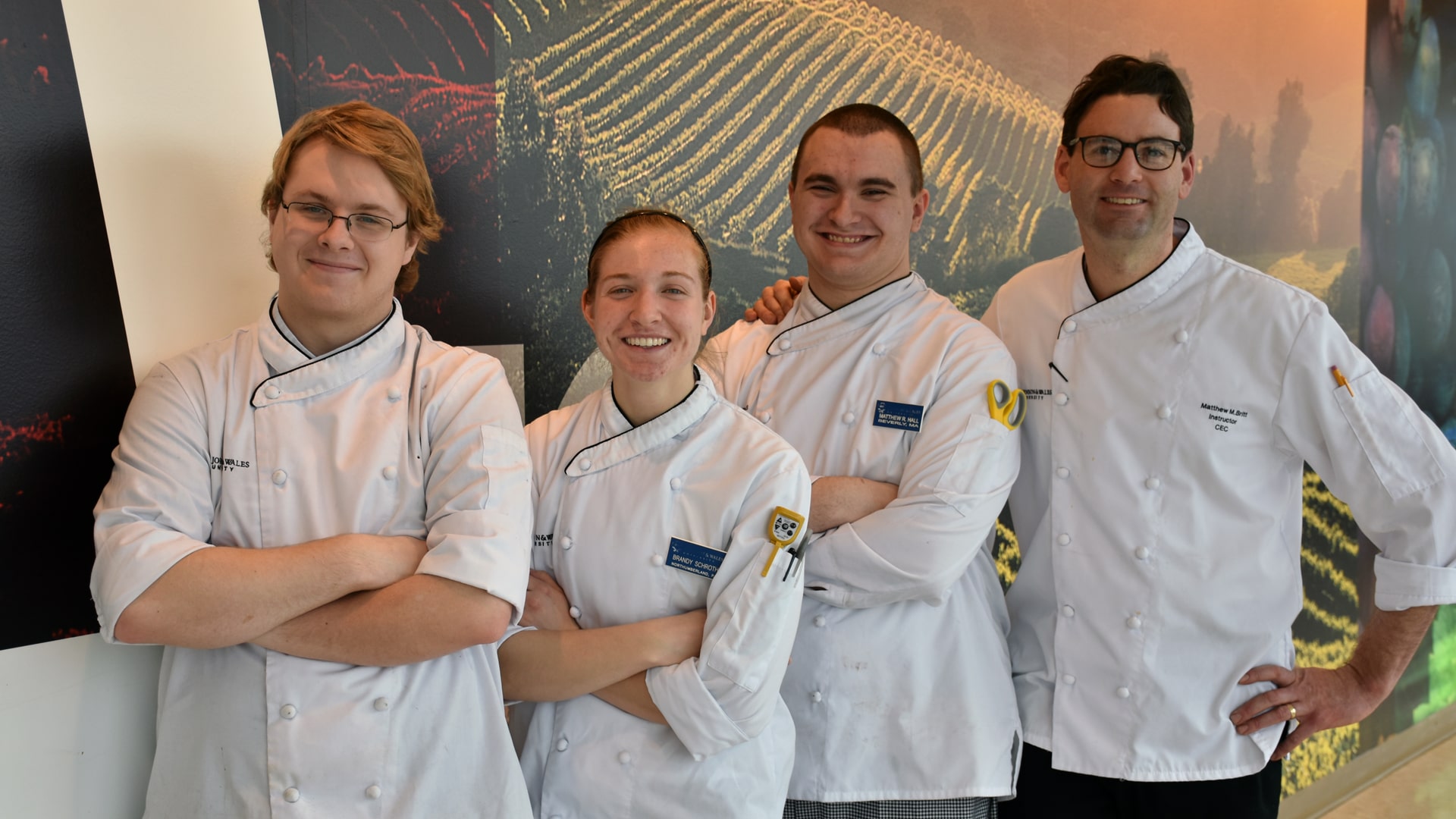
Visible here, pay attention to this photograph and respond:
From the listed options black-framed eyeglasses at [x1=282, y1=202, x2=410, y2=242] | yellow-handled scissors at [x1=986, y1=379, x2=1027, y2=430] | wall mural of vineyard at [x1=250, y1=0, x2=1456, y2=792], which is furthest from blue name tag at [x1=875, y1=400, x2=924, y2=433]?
black-framed eyeglasses at [x1=282, y1=202, x2=410, y2=242]

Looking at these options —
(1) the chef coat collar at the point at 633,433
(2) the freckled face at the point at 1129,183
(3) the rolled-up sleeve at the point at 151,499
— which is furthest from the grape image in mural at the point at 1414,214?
(3) the rolled-up sleeve at the point at 151,499

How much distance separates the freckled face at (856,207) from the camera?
1.91 meters

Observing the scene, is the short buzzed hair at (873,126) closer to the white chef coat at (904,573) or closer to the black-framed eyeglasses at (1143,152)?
the white chef coat at (904,573)

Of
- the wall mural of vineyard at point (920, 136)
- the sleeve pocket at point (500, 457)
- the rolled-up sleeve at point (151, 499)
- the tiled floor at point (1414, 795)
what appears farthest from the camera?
the tiled floor at point (1414, 795)

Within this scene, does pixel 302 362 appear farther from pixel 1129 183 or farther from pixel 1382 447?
pixel 1382 447

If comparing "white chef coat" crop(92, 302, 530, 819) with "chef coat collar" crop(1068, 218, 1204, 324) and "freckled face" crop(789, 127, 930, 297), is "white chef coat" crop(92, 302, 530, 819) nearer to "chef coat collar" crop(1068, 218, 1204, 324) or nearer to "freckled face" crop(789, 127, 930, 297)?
"freckled face" crop(789, 127, 930, 297)

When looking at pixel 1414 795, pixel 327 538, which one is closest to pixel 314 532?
pixel 327 538

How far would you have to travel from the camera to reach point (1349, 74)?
4113 mm

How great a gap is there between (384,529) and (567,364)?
0.90 metres

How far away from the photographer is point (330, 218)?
148 centimetres

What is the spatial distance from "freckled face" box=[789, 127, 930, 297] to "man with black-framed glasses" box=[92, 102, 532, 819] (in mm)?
712

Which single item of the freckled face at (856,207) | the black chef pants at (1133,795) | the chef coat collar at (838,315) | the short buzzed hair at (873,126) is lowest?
the black chef pants at (1133,795)

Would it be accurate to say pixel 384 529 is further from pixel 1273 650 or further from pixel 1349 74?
pixel 1349 74

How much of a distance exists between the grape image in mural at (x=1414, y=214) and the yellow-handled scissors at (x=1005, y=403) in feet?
10.3
